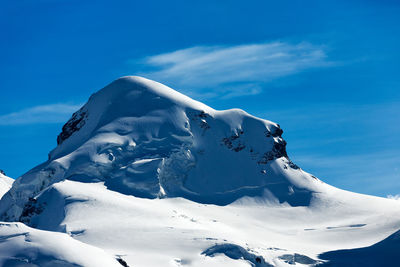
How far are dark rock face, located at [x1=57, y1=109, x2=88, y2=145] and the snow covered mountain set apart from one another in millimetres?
329

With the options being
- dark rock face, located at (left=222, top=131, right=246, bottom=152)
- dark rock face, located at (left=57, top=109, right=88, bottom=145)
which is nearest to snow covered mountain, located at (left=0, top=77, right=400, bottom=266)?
dark rock face, located at (left=222, top=131, right=246, bottom=152)

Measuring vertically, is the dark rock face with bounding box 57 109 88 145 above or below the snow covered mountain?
above

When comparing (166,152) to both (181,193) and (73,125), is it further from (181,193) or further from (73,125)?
(73,125)

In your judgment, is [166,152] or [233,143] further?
[233,143]

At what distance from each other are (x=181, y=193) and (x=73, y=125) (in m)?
34.4

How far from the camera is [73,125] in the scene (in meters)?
190

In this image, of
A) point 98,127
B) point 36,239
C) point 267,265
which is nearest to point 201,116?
point 98,127

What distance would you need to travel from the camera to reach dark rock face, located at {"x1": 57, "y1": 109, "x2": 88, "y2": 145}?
188250mm

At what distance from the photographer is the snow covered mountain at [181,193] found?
13600 cm

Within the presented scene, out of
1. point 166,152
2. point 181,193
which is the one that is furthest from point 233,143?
point 181,193

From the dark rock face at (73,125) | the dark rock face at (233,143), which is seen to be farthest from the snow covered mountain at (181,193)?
the dark rock face at (73,125)

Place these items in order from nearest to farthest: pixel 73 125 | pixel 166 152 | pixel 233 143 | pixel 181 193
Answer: pixel 181 193 < pixel 166 152 < pixel 233 143 < pixel 73 125

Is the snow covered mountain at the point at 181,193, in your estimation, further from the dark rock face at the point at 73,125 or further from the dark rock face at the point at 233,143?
the dark rock face at the point at 73,125

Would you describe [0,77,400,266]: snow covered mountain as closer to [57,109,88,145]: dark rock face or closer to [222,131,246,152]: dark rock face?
[222,131,246,152]: dark rock face
